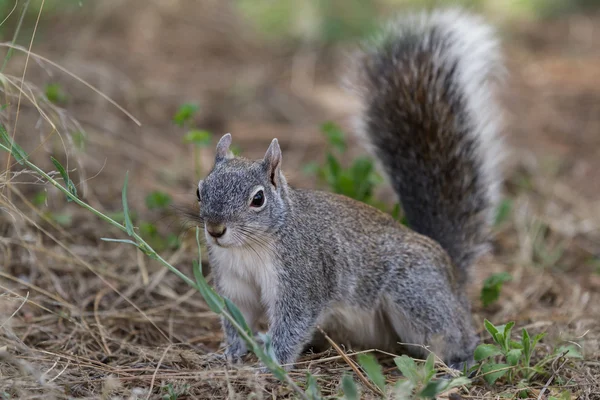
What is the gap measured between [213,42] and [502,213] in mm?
4392

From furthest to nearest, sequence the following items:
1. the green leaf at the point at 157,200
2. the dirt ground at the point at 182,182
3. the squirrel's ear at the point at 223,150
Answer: the green leaf at the point at 157,200
the squirrel's ear at the point at 223,150
the dirt ground at the point at 182,182

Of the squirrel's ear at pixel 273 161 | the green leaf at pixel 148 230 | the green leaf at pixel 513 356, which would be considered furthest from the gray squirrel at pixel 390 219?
the green leaf at pixel 148 230

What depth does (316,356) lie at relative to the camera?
3180 mm

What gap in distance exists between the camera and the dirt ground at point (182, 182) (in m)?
3.01

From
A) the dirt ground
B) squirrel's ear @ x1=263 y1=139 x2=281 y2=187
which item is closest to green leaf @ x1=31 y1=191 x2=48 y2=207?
the dirt ground

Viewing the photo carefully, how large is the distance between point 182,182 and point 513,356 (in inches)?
116

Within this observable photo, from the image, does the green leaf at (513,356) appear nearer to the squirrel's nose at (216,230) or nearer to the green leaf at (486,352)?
the green leaf at (486,352)

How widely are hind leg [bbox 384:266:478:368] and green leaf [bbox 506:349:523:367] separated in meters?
0.49

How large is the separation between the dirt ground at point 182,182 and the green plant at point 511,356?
96mm

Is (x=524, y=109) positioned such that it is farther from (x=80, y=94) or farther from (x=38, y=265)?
(x=38, y=265)

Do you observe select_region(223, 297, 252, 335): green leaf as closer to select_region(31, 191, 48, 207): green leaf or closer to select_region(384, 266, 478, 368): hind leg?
select_region(384, 266, 478, 368): hind leg

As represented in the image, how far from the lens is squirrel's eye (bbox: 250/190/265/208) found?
9.62 feet

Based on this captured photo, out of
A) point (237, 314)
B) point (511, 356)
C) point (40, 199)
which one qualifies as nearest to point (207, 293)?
point (237, 314)

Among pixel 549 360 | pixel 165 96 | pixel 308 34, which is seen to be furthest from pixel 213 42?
pixel 549 360
